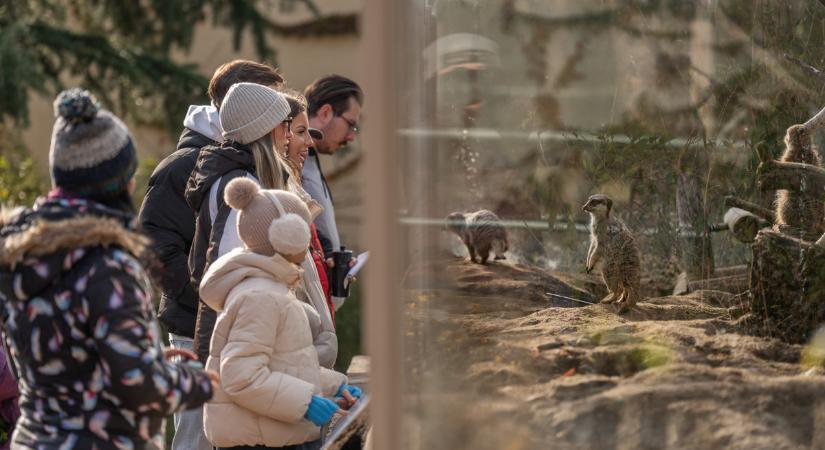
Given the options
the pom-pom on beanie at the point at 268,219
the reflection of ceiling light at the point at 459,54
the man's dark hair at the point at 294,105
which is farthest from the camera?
the man's dark hair at the point at 294,105

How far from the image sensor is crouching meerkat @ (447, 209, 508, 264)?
2709 millimetres

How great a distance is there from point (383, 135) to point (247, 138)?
3.90 ft

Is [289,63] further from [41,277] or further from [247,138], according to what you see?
[41,277]

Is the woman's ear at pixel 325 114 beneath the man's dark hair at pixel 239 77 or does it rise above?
beneath

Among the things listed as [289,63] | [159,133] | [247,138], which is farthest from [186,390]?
[289,63]

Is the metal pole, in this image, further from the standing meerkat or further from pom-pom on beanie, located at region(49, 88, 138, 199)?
the standing meerkat

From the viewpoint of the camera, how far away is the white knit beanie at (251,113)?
362 centimetres

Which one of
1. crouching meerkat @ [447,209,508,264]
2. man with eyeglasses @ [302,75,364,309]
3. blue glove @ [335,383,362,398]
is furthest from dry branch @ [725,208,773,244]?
man with eyeglasses @ [302,75,364,309]

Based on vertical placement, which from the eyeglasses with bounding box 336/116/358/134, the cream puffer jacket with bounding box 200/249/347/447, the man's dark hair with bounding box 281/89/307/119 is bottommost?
the cream puffer jacket with bounding box 200/249/347/447

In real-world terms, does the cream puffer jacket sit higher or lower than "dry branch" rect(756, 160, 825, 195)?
lower

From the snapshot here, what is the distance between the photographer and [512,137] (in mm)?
2754

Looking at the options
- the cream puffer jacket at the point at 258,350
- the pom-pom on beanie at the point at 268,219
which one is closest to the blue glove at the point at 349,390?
the cream puffer jacket at the point at 258,350

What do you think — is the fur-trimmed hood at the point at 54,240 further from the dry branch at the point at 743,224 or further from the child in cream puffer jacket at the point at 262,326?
the dry branch at the point at 743,224

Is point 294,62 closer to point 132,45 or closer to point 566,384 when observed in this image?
point 132,45
